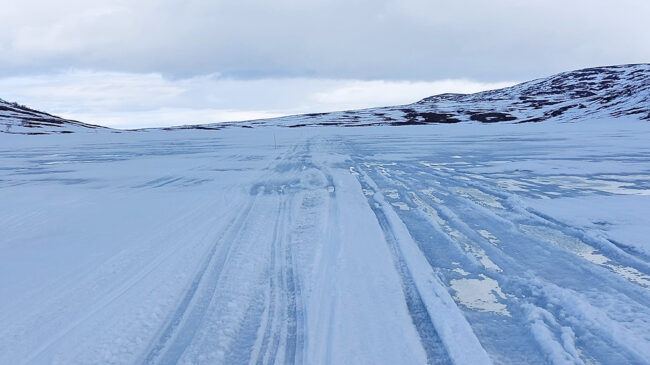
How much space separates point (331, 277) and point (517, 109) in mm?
102150

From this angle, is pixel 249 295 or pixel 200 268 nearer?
pixel 249 295

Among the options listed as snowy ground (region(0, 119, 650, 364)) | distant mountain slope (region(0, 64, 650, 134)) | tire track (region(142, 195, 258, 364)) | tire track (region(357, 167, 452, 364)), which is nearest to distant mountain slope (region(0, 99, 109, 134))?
distant mountain slope (region(0, 64, 650, 134))

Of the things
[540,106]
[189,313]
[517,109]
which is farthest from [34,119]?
[540,106]

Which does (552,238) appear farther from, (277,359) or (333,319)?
(277,359)

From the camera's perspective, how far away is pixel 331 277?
4.20 metres

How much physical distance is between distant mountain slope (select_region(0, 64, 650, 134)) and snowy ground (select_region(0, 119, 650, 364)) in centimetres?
5409

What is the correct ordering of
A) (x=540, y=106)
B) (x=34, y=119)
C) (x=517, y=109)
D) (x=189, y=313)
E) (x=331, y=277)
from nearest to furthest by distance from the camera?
(x=189, y=313), (x=331, y=277), (x=34, y=119), (x=517, y=109), (x=540, y=106)

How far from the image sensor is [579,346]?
2953 millimetres

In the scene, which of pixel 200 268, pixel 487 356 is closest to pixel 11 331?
pixel 200 268

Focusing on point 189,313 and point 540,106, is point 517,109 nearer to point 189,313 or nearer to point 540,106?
point 540,106

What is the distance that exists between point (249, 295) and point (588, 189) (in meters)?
7.50


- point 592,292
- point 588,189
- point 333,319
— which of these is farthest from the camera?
point 588,189

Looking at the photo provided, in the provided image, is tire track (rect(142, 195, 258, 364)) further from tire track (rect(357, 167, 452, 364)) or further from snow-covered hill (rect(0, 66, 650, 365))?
tire track (rect(357, 167, 452, 364))

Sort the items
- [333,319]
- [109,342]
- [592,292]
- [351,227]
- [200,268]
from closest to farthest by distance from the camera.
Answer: [109,342] → [333,319] → [592,292] → [200,268] → [351,227]
